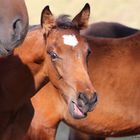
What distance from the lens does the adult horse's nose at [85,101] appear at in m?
3.52

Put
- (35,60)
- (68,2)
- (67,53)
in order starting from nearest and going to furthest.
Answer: (67,53) → (35,60) → (68,2)

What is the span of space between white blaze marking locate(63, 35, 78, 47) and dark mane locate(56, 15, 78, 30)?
134 millimetres

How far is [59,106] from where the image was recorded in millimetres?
4504

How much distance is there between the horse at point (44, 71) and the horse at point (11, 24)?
0.48 meters

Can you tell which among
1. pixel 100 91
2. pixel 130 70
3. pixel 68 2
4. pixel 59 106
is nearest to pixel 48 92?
pixel 59 106

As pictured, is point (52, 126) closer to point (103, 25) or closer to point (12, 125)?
point (12, 125)

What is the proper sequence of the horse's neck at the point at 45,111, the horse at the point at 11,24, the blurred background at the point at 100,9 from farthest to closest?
the blurred background at the point at 100,9
the horse's neck at the point at 45,111
the horse at the point at 11,24

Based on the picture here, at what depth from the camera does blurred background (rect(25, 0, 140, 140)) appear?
13013mm

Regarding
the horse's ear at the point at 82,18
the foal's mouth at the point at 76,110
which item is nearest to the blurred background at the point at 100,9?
the horse's ear at the point at 82,18

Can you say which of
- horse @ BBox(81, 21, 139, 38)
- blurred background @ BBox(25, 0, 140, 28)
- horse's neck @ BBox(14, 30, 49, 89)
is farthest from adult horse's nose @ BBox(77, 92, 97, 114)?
blurred background @ BBox(25, 0, 140, 28)

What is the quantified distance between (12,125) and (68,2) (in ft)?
37.2

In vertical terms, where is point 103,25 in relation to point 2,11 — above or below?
below

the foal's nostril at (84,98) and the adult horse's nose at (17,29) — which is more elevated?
the adult horse's nose at (17,29)

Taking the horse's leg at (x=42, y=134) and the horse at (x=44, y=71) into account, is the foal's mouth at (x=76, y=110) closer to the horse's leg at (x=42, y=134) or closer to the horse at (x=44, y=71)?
the horse at (x=44, y=71)
